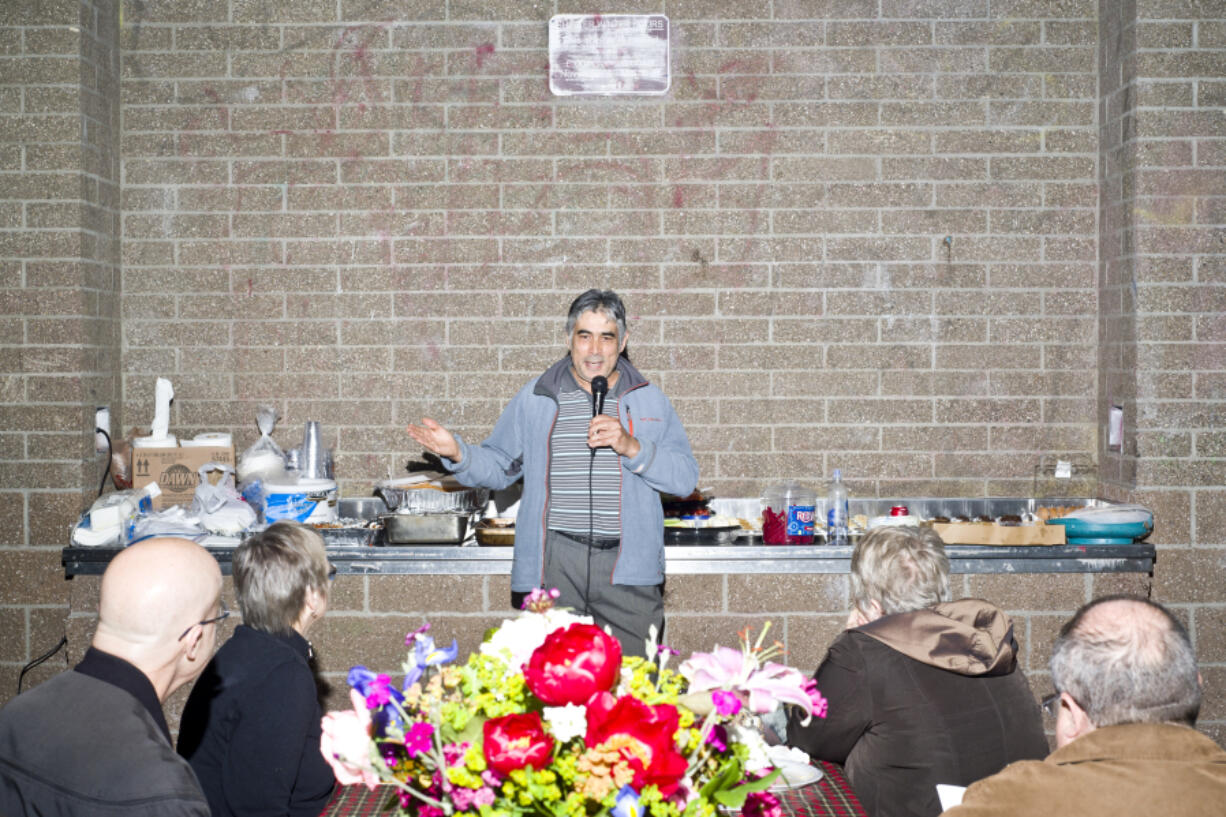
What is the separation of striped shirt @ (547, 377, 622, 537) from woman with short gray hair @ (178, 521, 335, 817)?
126 cm

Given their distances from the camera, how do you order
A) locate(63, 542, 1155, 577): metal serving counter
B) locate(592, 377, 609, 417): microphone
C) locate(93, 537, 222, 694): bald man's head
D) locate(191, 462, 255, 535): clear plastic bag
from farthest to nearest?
locate(191, 462, 255, 535): clear plastic bag → locate(63, 542, 1155, 577): metal serving counter → locate(592, 377, 609, 417): microphone → locate(93, 537, 222, 694): bald man's head

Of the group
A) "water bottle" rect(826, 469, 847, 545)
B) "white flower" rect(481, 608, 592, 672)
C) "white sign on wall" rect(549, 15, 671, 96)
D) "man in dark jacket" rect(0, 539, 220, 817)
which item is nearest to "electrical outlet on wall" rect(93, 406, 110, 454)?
"white sign on wall" rect(549, 15, 671, 96)

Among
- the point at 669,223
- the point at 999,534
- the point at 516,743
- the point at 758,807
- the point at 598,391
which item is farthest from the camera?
the point at 669,223

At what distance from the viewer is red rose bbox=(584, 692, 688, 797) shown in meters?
1.30

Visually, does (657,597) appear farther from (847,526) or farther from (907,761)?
(907,761)

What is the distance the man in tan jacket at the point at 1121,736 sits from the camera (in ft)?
4.99

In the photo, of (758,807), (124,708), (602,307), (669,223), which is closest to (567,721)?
(758,807)

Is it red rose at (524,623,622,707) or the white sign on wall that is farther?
the white sign on wall

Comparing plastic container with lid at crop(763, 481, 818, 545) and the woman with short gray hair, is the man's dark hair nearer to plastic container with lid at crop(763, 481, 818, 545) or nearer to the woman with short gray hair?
plastic container with lid at crop(763, 481, 818, 545)

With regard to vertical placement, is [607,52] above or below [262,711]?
above

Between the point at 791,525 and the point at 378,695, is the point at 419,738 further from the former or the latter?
the point at 791,525

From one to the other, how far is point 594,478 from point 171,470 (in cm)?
185

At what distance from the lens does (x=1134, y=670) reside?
1.63m

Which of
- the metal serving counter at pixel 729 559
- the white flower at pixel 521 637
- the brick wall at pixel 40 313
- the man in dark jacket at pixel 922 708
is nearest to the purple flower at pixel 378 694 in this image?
the white flower at pixel 521 637
